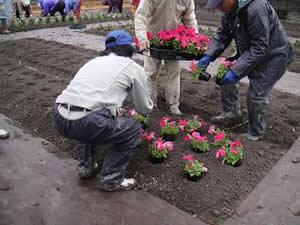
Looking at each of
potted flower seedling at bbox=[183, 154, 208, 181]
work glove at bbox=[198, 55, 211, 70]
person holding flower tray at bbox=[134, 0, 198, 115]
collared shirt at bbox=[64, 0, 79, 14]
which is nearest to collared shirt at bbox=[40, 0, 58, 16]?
collared shirt at bbox=[64, 0, 79, 14]

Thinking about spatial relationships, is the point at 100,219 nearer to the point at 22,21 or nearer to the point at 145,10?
the point at 145,10

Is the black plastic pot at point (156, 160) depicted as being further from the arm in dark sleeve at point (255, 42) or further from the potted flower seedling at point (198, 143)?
the arm in dark sleeve at point (255, 42)

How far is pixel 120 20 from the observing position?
1413 cm

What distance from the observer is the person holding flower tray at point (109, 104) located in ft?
9.00

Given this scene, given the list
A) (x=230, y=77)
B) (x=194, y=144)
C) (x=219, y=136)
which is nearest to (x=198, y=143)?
(x=194, y=144)

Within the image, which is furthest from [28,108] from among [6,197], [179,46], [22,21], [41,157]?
[22,21]

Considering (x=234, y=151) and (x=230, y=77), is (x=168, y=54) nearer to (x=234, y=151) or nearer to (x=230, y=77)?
(x=230, y=77)

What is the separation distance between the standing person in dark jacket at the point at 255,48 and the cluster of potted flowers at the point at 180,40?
0.64 ft

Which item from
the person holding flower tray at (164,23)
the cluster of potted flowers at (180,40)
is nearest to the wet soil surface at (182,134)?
the person holding flower tray at (164,23)

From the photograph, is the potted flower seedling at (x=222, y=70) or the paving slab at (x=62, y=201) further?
the potted flower seedling at (x=222, y=70)

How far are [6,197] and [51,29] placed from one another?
31.7 ft

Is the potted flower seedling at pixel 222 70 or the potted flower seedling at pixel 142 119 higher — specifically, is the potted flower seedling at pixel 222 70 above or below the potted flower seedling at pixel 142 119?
above

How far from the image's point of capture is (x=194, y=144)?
11.9 feet

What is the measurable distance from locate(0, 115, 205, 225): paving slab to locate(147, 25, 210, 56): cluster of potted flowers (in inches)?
73.0
